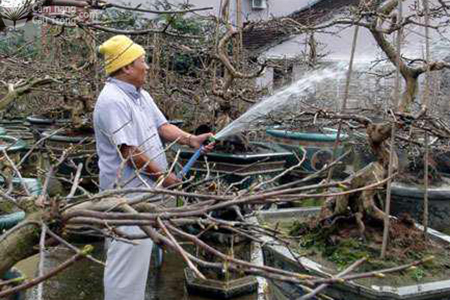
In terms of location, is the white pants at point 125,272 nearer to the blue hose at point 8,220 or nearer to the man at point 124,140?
the man at point 124,140

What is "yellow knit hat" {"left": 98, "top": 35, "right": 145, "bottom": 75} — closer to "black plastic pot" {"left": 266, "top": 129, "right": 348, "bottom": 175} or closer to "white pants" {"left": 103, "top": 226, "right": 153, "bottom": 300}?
"white pants" {"left": 103, "top": 226, "right": 153, "bottom": 300}

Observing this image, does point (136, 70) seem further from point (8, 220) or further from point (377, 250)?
point (377, 250)

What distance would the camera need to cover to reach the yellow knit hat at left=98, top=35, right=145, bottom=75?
3.31 metres

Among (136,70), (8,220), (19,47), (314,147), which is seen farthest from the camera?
(314,147)

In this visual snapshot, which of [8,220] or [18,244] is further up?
[18,244]

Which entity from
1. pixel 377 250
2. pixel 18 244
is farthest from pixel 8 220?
pixel 377 250

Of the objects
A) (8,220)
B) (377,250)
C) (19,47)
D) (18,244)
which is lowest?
(377,250)

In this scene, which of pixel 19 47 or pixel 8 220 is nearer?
pixel 8 220

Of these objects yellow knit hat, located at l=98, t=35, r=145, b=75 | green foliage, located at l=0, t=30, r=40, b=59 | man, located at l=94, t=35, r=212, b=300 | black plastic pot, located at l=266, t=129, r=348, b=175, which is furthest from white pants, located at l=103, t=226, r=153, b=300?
black plastic pot, located at l=266, t=129, r=348, b=175

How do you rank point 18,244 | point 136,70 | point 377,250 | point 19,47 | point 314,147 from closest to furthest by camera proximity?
point 18,244, point 377,250, point 136,70, point 19,47, point 314,147

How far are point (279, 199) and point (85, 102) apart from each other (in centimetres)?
514

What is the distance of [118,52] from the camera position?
10.8ft

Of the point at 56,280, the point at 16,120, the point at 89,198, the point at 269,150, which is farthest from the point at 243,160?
the point at 16,120

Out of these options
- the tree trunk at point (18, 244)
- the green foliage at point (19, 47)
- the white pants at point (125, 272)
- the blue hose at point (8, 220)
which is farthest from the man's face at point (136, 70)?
the tree trunk at point (18, 244)
